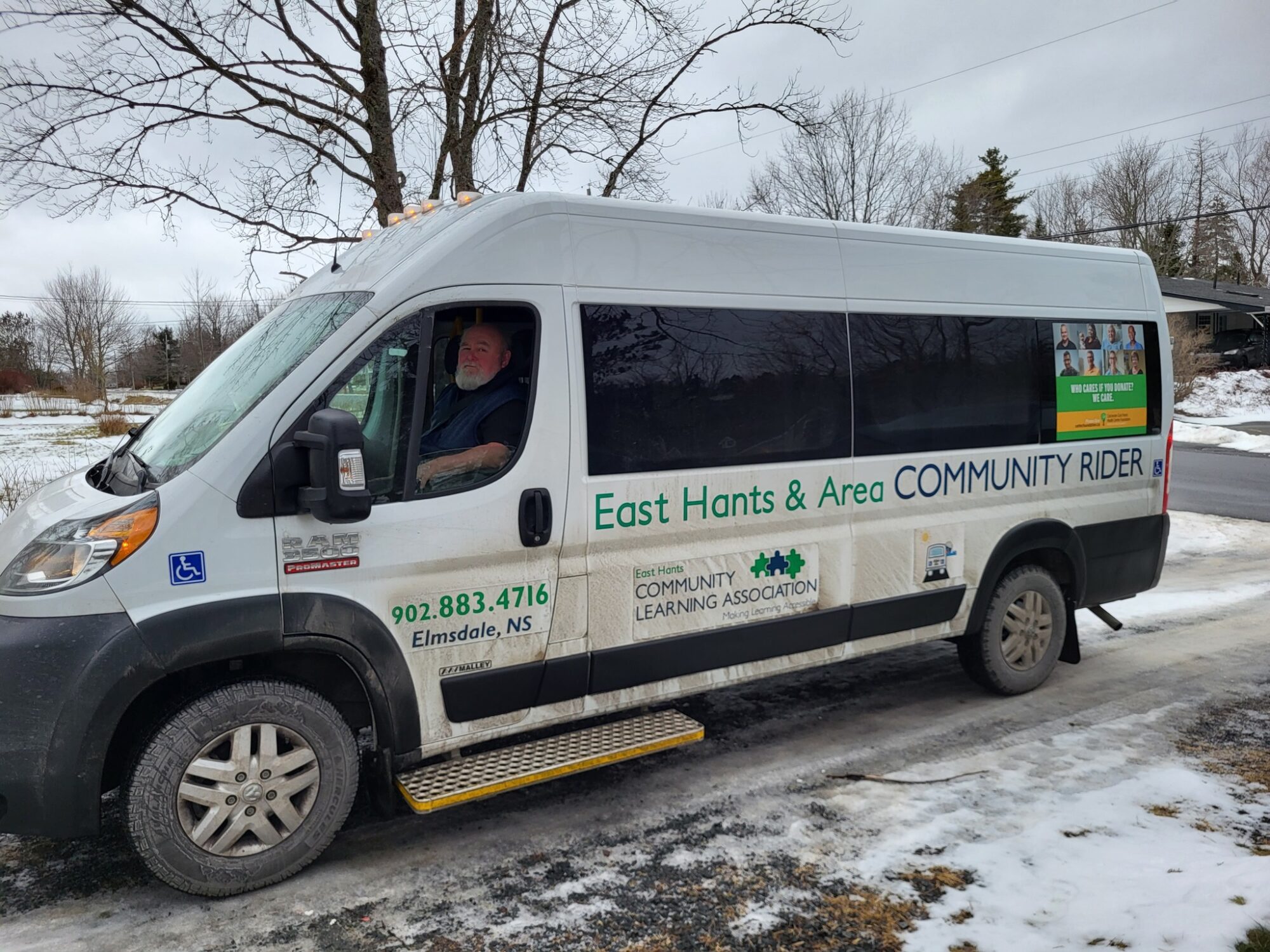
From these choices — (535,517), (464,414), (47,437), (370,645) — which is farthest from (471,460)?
(47,437)

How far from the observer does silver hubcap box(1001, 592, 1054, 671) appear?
18.2ft

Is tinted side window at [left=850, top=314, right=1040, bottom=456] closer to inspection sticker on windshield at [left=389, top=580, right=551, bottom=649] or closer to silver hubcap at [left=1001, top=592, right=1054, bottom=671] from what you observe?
silver hubcap at [left=1001, top=592, right=1054, bottom=671]

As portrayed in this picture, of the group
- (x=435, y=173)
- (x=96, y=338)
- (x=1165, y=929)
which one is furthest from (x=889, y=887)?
(x=96, y=338)

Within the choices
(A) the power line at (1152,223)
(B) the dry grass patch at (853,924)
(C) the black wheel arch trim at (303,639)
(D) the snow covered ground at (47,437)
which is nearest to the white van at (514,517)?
(C) the black wheel arch trim at (303,639)

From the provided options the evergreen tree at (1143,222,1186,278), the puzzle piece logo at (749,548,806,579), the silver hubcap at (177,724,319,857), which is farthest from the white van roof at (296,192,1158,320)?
the evergreen tree at (1143,222,1186,278)

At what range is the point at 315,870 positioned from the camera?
3.58 metres

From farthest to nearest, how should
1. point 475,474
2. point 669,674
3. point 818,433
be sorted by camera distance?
1. point 818,433
2. point 669,674
3. point 475,474

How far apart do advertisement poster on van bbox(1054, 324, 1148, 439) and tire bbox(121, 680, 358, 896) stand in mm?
4445

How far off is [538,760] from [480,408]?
1.49 metres

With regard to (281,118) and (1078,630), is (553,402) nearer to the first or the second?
(1078,630)

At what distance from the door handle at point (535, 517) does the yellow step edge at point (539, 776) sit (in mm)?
929

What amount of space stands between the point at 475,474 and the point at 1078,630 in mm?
5396

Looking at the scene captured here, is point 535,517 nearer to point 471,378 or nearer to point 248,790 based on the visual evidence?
point 471,378

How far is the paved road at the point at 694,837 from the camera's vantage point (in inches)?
126
